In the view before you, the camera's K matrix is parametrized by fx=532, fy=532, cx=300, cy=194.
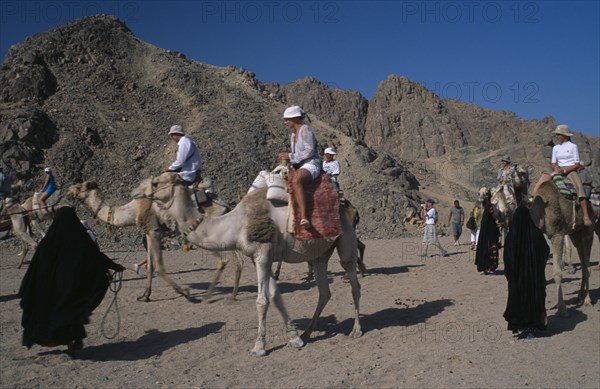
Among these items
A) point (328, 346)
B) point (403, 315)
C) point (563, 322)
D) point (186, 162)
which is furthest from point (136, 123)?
point (563, 322)

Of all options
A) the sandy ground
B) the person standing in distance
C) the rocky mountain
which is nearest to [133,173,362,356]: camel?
the sandy ground

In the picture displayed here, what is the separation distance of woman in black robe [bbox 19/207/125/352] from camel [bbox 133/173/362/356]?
137 centimetres

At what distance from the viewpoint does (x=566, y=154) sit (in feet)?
31.5

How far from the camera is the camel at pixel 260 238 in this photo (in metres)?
7.04

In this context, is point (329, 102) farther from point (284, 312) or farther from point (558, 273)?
point (284, 312)

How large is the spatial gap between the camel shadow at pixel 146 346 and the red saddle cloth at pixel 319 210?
2307 mm

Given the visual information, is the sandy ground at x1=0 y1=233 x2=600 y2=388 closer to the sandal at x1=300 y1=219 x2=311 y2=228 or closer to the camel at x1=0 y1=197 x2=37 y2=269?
the sandal at x1=300 y1=219 x2=311 y2=228

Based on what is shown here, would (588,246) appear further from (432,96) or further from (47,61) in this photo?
(432,96)

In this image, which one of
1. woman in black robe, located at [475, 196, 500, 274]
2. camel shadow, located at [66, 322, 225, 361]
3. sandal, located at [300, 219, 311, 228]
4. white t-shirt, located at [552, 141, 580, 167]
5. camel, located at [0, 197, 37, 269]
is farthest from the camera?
camel, located at [0, 197, 37, 269]

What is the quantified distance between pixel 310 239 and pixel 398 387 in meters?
2.22

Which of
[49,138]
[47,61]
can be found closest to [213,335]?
[49,138]

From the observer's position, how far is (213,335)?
7.86m

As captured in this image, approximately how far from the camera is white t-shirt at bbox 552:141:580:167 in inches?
376

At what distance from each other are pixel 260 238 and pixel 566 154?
19.9 feet
